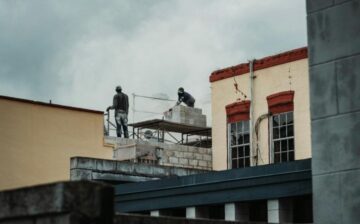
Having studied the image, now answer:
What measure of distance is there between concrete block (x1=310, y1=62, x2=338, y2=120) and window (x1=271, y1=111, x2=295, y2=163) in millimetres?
14383

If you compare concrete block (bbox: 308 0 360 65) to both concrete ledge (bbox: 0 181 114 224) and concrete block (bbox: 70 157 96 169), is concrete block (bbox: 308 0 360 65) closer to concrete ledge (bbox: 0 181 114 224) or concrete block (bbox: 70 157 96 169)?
concrete ledge (bbox: 0 181 114 224)

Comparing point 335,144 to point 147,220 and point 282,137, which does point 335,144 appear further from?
point 282,137

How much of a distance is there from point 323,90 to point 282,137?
49.1 feet

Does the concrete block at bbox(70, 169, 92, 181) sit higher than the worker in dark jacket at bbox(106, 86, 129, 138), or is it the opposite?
the worker in dark jacket at bbox(106, 86, 129, 138)

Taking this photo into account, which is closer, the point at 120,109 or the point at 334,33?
the point at 334,33

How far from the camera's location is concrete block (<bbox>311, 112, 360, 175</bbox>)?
1070 cm

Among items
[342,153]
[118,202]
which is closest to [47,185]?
[342,153]

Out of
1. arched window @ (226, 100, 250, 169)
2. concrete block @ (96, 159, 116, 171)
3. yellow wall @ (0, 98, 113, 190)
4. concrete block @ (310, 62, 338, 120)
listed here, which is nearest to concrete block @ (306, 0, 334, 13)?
concrete block @ (310, 62, 338, 120)

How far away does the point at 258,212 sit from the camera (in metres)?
14.2

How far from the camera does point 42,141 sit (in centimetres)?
2739

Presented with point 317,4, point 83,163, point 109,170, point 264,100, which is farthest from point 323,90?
point 264,100

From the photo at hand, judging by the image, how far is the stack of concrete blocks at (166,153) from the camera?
87.8 feet

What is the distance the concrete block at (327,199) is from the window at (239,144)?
15.8 metres

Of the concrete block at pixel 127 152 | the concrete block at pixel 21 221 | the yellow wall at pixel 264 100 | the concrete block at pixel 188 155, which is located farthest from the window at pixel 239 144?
the concrete block at pixel 21 221
